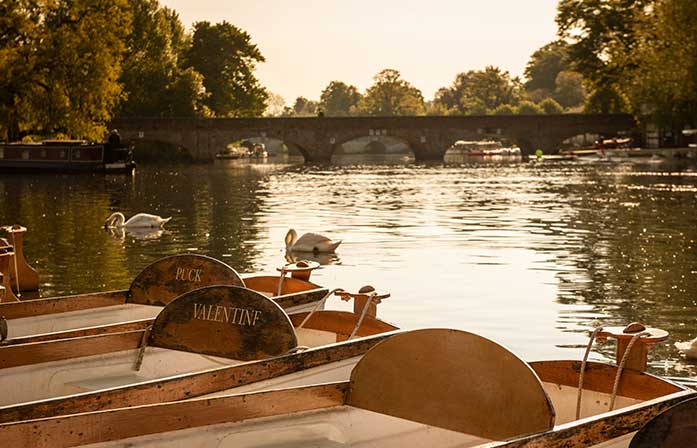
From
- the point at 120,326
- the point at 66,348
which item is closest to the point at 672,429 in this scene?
the point at 66,348

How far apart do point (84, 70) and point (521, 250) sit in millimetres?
38061

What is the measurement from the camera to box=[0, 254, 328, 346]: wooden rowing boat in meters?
10.2

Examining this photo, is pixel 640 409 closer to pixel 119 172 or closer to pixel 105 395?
pixel 105 395

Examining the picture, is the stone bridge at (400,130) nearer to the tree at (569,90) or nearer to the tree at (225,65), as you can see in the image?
the tree at (225,65)

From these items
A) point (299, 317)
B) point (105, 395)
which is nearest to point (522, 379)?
point (105, 395)

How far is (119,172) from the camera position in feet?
198

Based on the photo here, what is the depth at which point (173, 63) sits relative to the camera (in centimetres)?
9288

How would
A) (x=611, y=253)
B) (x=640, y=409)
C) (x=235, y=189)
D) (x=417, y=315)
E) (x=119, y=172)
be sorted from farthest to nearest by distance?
(x=119, y=172) → (x=235, y=189) → (x=611, y=253) → (x=417, y=315) → (x=640, y=409)

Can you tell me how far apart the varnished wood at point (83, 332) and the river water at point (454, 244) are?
4613 mm

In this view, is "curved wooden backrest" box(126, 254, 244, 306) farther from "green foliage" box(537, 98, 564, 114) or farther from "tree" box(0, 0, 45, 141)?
"green foliage" box(537, 98, 564, 114)

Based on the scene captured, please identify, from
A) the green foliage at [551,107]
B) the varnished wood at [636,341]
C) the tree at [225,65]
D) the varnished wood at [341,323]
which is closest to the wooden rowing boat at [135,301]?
the varnished wood at [341,323]

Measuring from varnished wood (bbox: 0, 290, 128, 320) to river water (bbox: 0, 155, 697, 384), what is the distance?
4.31 metres

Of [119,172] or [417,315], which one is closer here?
[417,315]

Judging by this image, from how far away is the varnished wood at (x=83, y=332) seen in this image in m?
8.73
